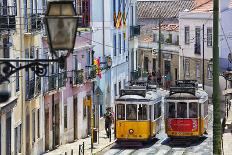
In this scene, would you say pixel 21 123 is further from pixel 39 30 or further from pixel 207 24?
pixel 207 24

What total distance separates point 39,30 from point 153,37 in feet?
144

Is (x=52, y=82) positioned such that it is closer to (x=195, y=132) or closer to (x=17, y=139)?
(x=17, y=139)

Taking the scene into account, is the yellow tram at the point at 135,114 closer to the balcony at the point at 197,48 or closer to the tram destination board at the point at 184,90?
the tram destination board at the point at 184,90

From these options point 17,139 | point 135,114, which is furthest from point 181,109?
point 17,139

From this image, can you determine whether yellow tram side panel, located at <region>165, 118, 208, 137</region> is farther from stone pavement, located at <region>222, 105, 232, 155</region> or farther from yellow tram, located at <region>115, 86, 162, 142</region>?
stone pavement, located at <region>222, 105, 232, 155</region>

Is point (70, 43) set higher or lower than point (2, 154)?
higher


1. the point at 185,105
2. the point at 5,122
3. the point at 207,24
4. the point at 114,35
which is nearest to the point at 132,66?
the point at 207,24

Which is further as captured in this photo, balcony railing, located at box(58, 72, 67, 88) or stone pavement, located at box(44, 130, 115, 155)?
balcony railing, located at box(58, 72, 67, 88)

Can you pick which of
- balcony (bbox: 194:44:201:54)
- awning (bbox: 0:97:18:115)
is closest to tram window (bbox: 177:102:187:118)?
awning (bbox: 0:97:18:115)

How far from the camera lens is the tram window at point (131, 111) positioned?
34156mm

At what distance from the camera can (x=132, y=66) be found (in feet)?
207

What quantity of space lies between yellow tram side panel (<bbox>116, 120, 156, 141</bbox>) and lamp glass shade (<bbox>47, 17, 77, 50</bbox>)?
26800mm

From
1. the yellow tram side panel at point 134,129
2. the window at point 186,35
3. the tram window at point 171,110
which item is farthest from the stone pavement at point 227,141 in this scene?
the window at point 186,35

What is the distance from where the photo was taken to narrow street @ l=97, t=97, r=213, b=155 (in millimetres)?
33719
